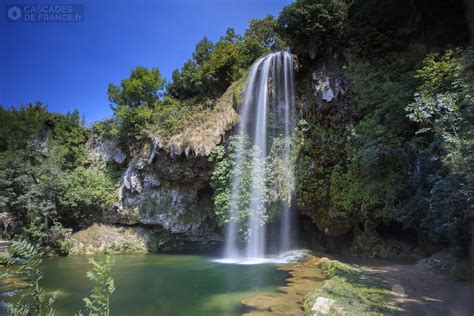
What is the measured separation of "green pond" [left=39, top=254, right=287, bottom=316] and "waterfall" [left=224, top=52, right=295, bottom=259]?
2365 mm

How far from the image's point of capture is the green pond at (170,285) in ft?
28.5

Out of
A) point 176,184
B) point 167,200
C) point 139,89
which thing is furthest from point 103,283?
point 139,89

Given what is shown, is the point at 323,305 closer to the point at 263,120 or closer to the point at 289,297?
the point at 289,297

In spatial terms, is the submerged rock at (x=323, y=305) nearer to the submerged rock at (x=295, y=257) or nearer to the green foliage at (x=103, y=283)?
the green foliage at (x=103, y=283)

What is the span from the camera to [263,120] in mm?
17281

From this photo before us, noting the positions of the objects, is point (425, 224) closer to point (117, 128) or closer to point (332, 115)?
point (332, 115)

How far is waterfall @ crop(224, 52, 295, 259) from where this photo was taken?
16484 mm

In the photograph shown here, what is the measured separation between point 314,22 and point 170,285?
14412 mm

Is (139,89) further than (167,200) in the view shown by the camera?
Yes

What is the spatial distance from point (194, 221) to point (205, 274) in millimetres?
6553

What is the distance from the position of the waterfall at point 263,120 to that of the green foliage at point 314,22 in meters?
1.49

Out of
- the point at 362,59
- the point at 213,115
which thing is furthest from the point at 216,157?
the point at 362,59

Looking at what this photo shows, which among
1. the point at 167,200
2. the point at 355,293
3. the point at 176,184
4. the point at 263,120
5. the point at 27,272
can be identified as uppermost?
the point at 263,120

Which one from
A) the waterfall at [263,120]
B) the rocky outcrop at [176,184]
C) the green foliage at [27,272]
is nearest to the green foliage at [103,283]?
the green foliage at [27,272]
